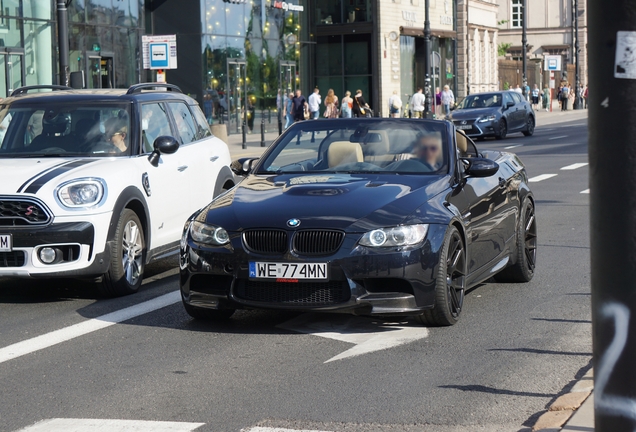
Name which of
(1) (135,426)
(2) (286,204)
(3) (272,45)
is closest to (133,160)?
(2) (286,204)

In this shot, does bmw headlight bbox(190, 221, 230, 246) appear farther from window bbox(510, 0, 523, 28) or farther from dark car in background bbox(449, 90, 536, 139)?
window bbox(510, 0, 523, 28)

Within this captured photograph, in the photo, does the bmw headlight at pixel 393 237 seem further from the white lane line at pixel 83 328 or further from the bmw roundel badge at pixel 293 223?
the white lane line at pixel 83 328

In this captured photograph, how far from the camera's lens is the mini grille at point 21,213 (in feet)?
28.7

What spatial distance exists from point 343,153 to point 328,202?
1.23 metres

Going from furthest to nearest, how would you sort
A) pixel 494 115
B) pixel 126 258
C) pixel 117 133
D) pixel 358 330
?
pixel 494 115 < pixel 117 133 < pixel 126 258 < pixel 358 330

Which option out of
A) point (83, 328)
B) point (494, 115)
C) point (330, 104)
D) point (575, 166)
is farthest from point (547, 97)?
point (83, 328)

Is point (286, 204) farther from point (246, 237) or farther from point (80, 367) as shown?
point (80, 367)

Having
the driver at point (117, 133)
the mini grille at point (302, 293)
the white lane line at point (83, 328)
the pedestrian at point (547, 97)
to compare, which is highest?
the pedestrian at point (547, 97)

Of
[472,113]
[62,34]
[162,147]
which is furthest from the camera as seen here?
[472,113]

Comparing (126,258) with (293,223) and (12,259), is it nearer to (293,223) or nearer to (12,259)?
(12,259)

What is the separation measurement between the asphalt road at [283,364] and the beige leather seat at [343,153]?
1.23 metres

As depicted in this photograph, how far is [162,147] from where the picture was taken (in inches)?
393

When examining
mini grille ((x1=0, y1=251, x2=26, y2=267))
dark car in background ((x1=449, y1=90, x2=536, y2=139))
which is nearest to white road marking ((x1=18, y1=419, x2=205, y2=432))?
mini grille ((x1=0, y1=251, x2=26, y2=267))

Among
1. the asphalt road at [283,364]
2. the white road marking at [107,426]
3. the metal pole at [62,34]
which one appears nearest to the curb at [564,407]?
the asphalt road at [283,364]
